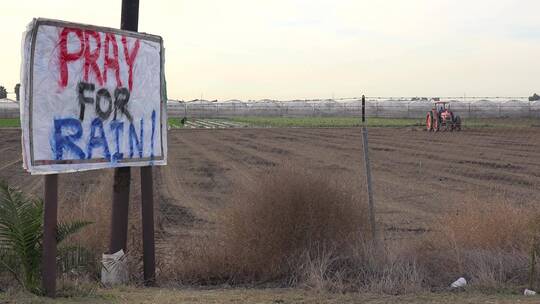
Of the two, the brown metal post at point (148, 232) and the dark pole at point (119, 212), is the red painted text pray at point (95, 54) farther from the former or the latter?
the brown metal post at point (148, 232)

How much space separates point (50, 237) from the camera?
20.9 feet

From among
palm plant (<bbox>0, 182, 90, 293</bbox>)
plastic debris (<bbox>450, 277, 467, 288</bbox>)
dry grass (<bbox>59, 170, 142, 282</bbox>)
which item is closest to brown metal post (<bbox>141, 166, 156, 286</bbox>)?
dry grass (<bbox>59, 170, 142, 282</bbox>)

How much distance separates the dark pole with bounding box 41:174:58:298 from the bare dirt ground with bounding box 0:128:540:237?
3.65m

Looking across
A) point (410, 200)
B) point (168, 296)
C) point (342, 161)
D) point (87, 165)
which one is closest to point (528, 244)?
point (168, 296)

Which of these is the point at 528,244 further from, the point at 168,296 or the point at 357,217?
the point at 168,296

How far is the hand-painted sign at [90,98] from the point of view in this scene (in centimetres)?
605

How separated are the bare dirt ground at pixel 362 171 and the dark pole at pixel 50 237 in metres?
3.65

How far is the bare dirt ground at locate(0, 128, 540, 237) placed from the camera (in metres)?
14.0

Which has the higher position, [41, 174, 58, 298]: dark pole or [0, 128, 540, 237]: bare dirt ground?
[41, 174, 58, 298]: dark pole

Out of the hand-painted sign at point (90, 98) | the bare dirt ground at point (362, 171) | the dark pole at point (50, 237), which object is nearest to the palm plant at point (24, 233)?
the dark pole at point (50, 237)

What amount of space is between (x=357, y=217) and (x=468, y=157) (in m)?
17.9

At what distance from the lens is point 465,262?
798cm

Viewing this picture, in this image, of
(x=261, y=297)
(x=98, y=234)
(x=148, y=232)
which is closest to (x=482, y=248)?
(x=261, y=297)

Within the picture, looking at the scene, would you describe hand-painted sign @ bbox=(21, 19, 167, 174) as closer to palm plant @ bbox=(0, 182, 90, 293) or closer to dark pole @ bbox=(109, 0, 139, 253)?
dark pole @ bbox=(109, 0, 139, 253)
